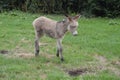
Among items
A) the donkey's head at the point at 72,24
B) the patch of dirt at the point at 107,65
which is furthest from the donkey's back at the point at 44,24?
the patch of dirt at the point at 107,65

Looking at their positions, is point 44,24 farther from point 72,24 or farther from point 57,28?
point 72,24

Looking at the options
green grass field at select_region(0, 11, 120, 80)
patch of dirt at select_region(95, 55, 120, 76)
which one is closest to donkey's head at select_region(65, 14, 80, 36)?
green grass field at select_region(0, 11, 120, 80)

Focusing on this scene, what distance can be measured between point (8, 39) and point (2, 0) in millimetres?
7437

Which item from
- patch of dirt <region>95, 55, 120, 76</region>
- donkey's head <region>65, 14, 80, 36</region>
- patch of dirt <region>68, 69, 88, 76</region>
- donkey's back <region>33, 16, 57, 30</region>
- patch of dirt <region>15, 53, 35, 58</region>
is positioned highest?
donkey's head <region>65, 14, 80, 36</region>

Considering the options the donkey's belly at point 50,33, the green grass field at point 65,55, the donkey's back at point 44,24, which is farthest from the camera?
the donkey's back at point 44,24

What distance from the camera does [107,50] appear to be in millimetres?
11125

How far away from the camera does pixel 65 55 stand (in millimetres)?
10289

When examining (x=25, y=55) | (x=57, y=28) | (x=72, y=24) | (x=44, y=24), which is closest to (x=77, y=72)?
(x=72, y=24)

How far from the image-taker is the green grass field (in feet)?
27.6

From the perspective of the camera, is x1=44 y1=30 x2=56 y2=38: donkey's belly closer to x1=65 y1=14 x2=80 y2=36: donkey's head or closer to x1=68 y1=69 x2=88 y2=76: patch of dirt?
x1=65 y1=14 x2=80 y2=36: donkey's head

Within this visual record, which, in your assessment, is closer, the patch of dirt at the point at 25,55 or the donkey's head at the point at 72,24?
the donkey's head at the point at 72,24

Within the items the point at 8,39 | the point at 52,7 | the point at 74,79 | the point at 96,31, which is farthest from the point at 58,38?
the point at 52,7

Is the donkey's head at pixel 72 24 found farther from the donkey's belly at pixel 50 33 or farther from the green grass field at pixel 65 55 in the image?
the green grass field at pixel 65 55

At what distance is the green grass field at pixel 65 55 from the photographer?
8.42m
